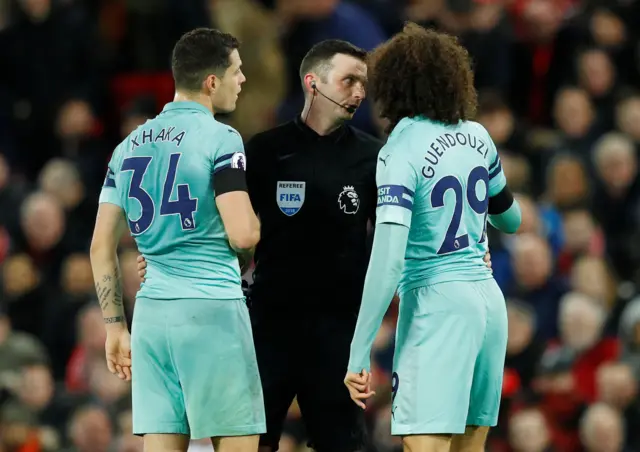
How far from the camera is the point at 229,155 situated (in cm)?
606

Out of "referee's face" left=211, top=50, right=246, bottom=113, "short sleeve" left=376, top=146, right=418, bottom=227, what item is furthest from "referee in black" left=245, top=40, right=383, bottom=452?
"short sleeve" left=376, top=146, right=418, bottom=227

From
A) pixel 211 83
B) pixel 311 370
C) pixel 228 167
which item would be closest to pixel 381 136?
pixel 311 370

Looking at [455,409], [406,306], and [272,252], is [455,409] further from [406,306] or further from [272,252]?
[272,252]

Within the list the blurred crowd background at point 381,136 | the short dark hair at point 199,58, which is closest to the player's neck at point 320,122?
the short dark hair at point 199,58

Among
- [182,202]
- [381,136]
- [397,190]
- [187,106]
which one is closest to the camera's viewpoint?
[397,190]

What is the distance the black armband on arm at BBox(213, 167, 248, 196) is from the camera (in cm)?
600

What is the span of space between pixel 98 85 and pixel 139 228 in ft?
23.4

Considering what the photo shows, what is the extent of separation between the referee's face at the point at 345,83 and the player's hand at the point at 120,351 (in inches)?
55.2

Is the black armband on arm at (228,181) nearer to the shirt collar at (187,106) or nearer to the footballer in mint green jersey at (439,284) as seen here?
the shirt collar at (187,106)

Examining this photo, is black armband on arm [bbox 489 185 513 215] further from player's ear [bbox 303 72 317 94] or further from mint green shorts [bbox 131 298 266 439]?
mint green shorts [bbox 131 298 266 439]

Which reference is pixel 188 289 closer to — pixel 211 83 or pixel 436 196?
pixel 211 83

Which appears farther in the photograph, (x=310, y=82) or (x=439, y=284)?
(x=310, y=82)

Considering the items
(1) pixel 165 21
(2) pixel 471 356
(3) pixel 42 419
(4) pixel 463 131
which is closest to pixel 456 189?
(4) pixel 463 131

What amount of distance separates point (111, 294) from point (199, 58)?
1070 mm
